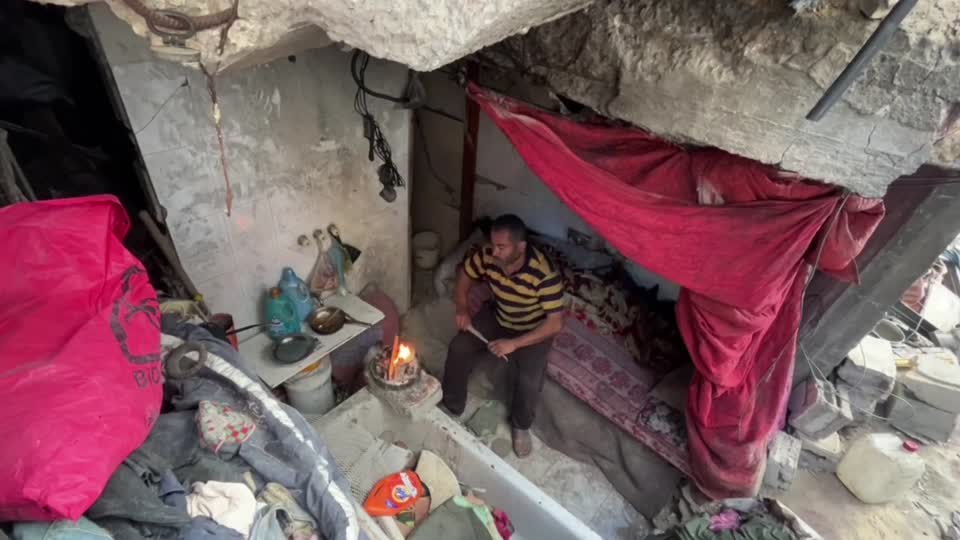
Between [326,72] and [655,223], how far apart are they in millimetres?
2124

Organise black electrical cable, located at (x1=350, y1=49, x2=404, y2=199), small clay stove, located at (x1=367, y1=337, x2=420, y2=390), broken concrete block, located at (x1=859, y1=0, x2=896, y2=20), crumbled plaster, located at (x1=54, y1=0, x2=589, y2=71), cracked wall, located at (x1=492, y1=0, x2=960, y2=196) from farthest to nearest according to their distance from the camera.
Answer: small clay stove, located at (x1=367, y1=337, x2=420, y2=390) → black electrical cable, located at (x1=350, y1=49, x2=404, y2=199) → cracked wall, located at (x1=492, y1=0, x2=960, y2=196) → broken concrete block, located at (x1=859, y1=0, x2=896, y2=20) → crumbled plaster, located at (x1=54, y1=0, x2=589, y2=71)

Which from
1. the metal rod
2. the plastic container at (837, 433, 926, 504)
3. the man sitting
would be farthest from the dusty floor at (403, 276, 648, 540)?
the plastic container at (837, 433, 926, 504)

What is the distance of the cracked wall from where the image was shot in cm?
166

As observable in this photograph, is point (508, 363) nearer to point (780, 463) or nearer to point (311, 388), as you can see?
point (311, 388)

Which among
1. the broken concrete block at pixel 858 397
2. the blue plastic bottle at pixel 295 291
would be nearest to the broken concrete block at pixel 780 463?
the broken concrete block at pixel 858 397

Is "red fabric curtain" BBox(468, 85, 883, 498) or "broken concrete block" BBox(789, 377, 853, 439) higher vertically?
"red fabric curtain" BBox(468, 85, 883, 498)

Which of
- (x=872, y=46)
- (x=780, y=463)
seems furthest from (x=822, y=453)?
(x=872, y=46)

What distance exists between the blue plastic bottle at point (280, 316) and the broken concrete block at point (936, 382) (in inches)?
189

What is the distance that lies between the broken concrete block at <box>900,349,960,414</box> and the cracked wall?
9.88ft

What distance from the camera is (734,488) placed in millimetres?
3238

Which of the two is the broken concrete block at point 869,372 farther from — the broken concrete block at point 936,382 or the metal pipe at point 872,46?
the metal pipe at point 872,46

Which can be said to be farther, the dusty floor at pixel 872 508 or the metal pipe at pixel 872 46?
the dusty floor at pixel 872 508

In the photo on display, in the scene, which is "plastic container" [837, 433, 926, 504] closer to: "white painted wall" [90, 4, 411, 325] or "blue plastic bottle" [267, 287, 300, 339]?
"white painted wall" [90, 4, 411, 325]

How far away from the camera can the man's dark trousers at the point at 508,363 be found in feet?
12.4
